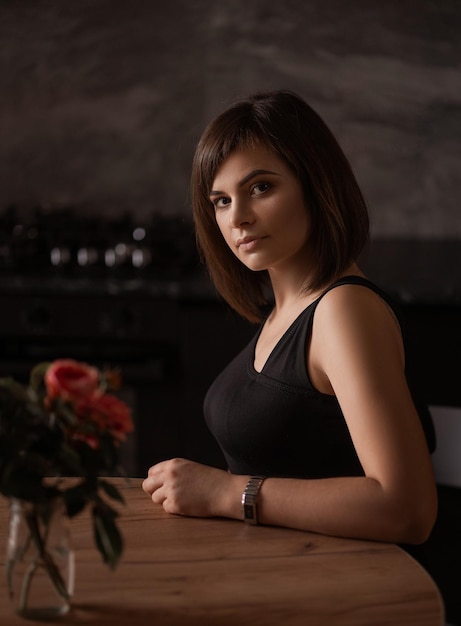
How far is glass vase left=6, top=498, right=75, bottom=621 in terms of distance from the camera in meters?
1.06

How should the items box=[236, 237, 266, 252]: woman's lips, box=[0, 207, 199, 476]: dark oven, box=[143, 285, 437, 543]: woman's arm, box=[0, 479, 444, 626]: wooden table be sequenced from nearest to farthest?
box=[0, 479, 444, 626]: wooden table, box=[143, 285, 437, 543]: woman's arm, box=[236, 237, 266, 252]: woman's lips, box=[0, 207, 199, 476]: dark oven

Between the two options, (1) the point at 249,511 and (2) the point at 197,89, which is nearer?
(1) the point at 249,511

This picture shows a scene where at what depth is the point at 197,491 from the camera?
1431 millimetres

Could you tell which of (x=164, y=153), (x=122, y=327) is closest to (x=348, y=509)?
(x=122, y=327)

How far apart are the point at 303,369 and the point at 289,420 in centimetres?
9

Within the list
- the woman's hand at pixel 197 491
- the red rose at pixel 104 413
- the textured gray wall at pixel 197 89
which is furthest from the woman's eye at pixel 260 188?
the textured gray wall at pixel 197 89

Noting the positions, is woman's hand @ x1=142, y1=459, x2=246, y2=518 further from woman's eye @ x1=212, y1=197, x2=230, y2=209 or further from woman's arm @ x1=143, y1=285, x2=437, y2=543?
woman's eye @ x1=212, y1=197, x2=230, y2=209

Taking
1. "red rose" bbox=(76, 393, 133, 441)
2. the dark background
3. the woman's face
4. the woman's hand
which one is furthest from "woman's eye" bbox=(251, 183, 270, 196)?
the dark background

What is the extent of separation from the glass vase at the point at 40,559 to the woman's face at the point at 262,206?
0.66 metres

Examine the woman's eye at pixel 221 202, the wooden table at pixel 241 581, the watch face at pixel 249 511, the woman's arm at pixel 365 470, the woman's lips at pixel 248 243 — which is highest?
the woman's eye at pixel 221 202

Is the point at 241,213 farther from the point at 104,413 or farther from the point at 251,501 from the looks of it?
the point at 104,413

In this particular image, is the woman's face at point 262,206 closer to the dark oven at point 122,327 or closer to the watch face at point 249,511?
the watch face at point 249,511

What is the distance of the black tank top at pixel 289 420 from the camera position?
1509mm

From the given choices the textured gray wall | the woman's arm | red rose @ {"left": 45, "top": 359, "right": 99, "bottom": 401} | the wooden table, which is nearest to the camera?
red rose @ {"left": 45, "top": 359, "right": 99, "bottom": 401}
